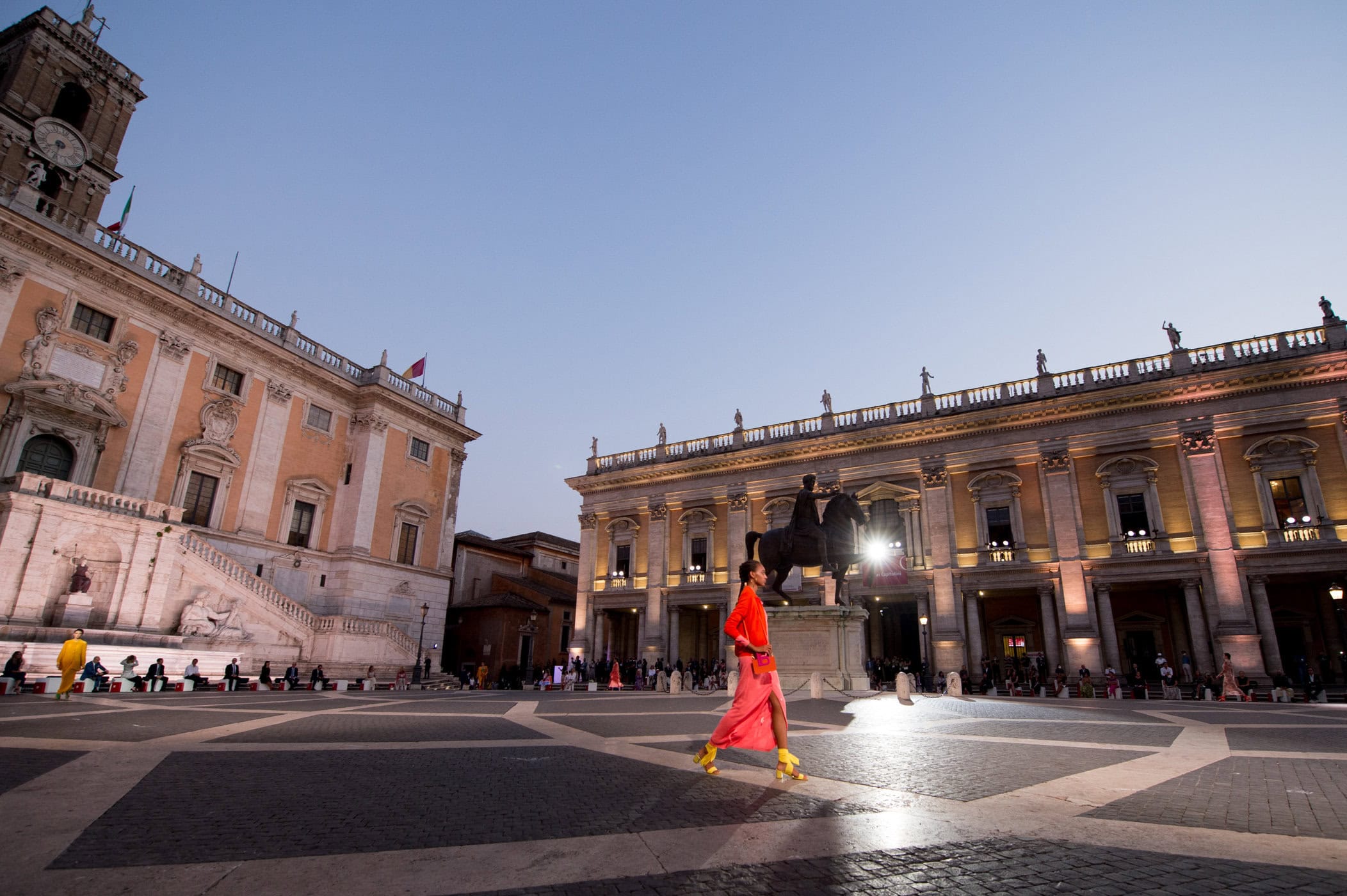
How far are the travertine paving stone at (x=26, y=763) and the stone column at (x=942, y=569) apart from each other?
A: 28967 mm

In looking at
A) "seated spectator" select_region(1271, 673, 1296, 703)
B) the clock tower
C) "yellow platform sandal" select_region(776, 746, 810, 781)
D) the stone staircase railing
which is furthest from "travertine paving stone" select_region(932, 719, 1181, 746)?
the clock tower

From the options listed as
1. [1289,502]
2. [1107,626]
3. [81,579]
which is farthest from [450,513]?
[1289,502]

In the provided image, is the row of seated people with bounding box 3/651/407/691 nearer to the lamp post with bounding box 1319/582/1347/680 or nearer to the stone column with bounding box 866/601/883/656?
the stone column with bounding box 866/601/883/656

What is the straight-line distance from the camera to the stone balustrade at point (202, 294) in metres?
23.8

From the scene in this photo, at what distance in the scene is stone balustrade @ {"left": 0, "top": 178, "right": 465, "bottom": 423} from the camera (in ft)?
78.0

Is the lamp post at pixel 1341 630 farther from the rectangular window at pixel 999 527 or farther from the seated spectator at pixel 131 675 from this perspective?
the seated spectator at pixel 131 675

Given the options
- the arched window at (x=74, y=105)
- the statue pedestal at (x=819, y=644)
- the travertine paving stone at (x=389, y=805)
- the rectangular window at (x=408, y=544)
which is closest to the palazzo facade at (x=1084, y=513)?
the rectangular window at (x=408, y=544)

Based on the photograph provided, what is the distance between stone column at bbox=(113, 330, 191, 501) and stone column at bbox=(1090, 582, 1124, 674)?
37198 millimetres

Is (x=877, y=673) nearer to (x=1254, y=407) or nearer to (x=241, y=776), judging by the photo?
(x=1254, y=407)

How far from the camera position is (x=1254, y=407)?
26.2m

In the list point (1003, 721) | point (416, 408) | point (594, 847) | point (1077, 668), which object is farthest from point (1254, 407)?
point (416, 408)

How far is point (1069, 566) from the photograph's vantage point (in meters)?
27.8

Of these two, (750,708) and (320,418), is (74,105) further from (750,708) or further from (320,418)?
(750,708)

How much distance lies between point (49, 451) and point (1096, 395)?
4036 cm
